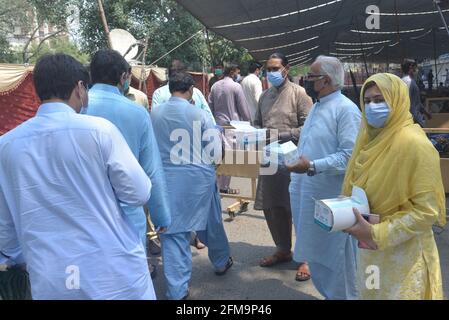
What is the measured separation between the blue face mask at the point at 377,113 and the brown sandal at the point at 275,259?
221 centimetres

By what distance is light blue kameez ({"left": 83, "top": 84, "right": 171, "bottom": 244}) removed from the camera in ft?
7.92

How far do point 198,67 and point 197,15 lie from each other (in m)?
12.8

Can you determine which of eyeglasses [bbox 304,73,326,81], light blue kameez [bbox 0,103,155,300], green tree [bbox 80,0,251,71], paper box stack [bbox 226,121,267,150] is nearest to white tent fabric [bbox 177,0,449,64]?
paper box stack [bbox 226,121,267,150]

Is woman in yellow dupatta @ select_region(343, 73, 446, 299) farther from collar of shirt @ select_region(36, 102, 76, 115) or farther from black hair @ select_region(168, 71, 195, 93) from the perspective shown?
black hair @ select_region(168, 71, 195, 93)

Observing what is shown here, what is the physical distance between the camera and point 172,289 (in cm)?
321

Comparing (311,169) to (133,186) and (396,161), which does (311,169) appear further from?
(133,186)

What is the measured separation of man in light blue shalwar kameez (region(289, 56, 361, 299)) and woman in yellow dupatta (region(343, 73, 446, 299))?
0.70m

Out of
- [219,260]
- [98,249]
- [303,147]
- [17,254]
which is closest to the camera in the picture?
[98,249]

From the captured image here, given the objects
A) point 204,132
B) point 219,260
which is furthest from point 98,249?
point 219,260

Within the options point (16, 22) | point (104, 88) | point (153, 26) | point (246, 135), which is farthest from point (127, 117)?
point (16, 22)

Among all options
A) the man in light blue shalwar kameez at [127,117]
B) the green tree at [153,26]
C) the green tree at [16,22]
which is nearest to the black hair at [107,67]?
the man in light blue shalwar kameez at [127,117]

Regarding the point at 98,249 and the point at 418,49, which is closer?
the point at 98,249

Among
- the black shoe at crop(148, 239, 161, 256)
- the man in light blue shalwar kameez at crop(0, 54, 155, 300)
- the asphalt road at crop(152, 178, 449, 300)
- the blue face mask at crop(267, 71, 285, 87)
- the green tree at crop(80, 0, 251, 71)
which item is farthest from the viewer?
the green tree at crop(80, 0, 251, 71)
